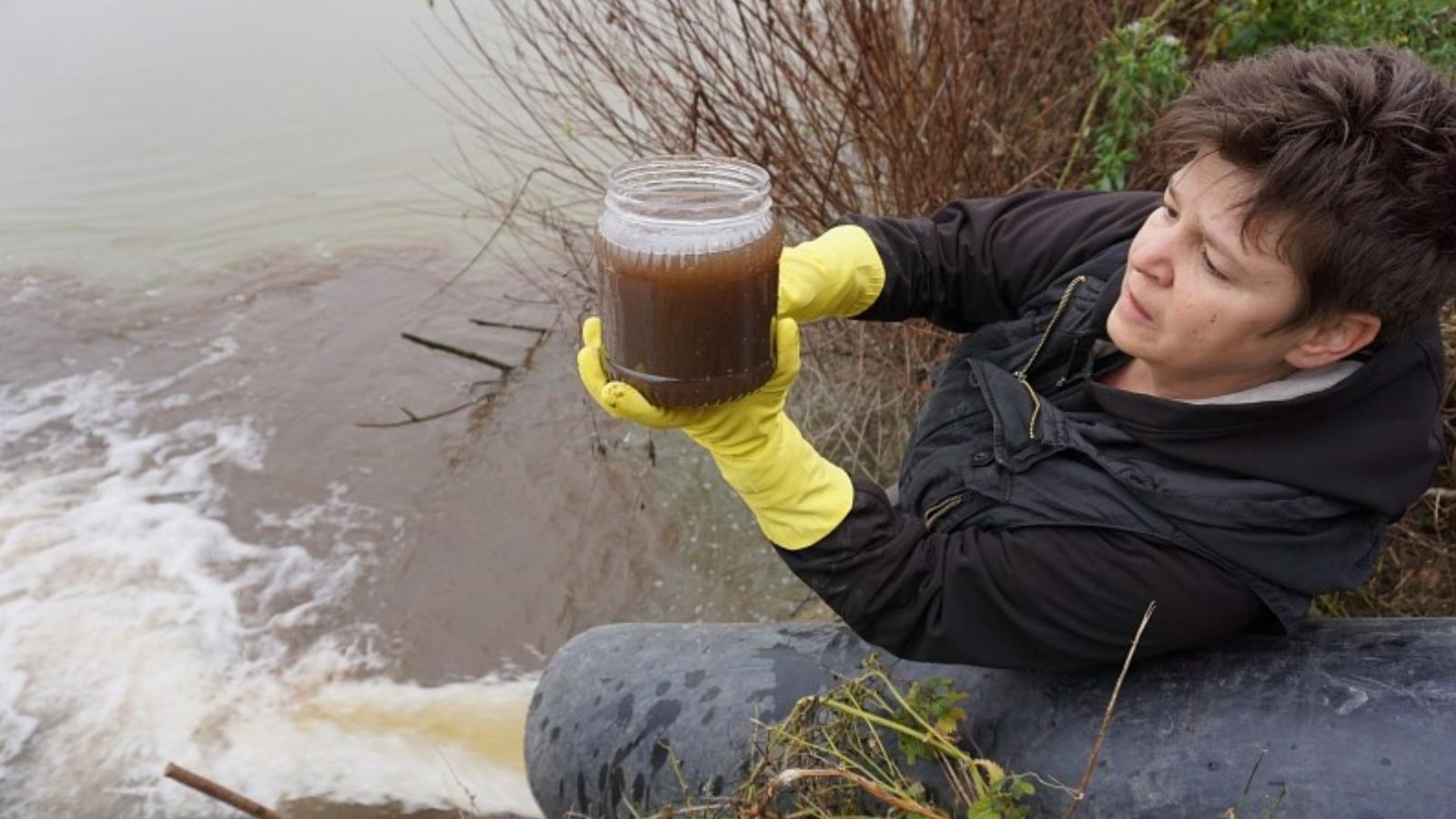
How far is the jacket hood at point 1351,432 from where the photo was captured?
4.97 feet

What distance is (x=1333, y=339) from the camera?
1.52 m

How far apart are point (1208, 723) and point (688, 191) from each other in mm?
1135

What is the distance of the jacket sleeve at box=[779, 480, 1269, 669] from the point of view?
1550 millimetres

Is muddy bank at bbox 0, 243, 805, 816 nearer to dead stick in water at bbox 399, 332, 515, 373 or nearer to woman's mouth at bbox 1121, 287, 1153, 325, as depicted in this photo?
dead stick in water at bbox 399, 332, 515, 373

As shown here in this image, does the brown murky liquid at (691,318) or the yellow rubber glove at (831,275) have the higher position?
the brown murky liquid at (691,318)

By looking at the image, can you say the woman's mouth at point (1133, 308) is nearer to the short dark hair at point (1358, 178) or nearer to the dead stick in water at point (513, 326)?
the short dark hair at point (1358, 178)

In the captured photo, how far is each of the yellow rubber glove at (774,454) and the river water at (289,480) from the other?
197cm

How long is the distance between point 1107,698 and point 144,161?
6.41 metres

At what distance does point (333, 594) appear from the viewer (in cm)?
399

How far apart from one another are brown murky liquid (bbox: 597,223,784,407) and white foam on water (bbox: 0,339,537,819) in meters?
2.07

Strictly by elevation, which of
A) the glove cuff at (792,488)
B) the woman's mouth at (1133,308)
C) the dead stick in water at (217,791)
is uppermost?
the woman's mouth at (1133,308)

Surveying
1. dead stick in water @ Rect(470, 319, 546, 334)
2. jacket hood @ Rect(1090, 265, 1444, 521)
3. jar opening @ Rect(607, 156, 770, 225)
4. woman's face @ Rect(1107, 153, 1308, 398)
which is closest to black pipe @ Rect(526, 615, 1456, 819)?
jacket hood @ Rect(1090, 265, 1444, 521)

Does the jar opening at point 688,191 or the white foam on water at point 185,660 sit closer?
the jar opening at point 688,191

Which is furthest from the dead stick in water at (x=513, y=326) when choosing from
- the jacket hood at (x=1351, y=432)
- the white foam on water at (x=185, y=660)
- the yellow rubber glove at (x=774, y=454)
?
the jacket hood at (x=1351, y=432)
